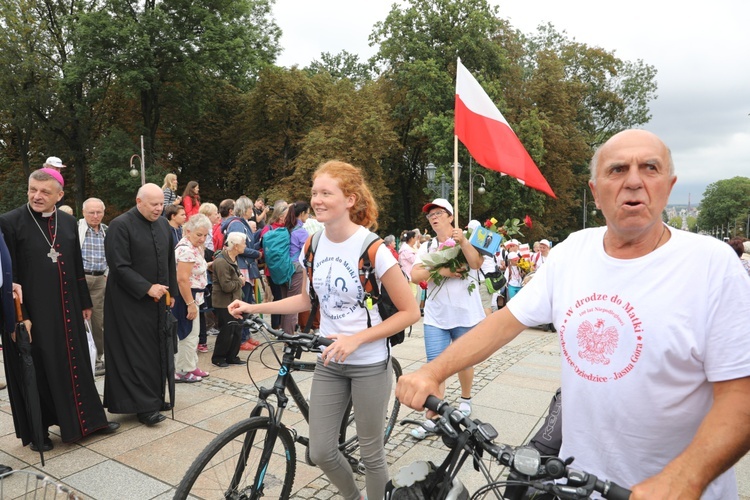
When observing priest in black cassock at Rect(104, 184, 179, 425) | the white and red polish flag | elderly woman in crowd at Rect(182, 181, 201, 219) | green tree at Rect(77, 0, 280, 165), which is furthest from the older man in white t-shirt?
green tree at Rect(77, 0, 280, 165)

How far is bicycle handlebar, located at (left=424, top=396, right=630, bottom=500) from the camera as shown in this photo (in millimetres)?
1206

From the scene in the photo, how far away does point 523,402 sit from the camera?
578cm

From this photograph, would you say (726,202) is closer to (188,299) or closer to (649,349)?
(188,299)

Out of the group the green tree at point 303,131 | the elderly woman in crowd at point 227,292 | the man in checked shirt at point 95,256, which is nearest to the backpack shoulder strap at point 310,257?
the elderly woman in crowd at point 227,292

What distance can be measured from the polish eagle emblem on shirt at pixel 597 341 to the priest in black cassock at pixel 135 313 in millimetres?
3958

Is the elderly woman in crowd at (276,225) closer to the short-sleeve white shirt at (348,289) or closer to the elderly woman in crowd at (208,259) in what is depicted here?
the elderly woman in crowd at (208,259)

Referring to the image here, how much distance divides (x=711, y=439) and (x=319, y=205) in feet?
6.61

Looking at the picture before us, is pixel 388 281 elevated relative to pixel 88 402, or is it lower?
elevated

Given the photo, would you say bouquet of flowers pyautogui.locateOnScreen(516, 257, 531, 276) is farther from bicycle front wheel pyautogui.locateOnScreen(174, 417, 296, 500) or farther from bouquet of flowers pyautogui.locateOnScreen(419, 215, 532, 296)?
bicycle front wheel pyautogui.locateOnScreen(174, 417, 296, 500)

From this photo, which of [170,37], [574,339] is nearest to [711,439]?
[574,339]

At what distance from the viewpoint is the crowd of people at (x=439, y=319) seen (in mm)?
1479

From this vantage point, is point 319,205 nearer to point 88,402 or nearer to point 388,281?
point 388,281

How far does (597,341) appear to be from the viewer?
1609 millimetres

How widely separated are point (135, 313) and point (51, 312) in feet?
2.11
